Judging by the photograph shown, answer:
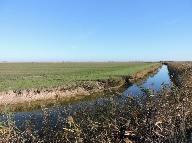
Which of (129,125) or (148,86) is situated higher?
(129,125)

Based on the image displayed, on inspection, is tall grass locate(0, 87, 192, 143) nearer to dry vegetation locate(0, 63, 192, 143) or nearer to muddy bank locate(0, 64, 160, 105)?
dry vegetation locate(0, 63, 192, 143)

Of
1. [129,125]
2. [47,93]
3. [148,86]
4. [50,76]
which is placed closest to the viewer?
[129,125]

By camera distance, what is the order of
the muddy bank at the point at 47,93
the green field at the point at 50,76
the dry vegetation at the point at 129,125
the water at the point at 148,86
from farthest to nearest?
the green field at the point at 50,76 < the muddy bank at the point at 47,93 < the water at the point at 148,86 < the dry vegetation at the point at 129,125

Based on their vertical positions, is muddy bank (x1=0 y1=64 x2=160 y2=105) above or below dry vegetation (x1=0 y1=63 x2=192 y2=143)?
Result: below

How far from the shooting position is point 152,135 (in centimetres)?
A: 997

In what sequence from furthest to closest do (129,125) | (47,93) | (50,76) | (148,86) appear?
(50,76) → (47,93) → (148,86) → (129,125)

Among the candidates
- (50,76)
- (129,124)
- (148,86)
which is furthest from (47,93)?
(50,76)

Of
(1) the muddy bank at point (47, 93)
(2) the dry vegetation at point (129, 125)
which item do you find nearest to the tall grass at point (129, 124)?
(2) the dry vegetation at point (129, 125)

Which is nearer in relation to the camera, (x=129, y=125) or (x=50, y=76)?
(x=129, y=125)

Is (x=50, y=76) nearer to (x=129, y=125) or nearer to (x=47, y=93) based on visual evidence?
(x=47, y=93)

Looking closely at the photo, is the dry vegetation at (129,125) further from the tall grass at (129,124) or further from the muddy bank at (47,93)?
the muddy bank at (47,93)

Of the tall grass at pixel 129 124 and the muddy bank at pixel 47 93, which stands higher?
the tall grass at pixel 129 124

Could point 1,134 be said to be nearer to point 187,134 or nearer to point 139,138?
point 139,138

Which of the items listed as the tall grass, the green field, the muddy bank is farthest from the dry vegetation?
the green field
